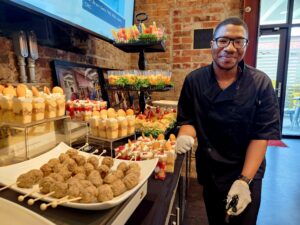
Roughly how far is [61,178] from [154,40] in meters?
1.25

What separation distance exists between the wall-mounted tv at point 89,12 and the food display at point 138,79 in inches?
15.7

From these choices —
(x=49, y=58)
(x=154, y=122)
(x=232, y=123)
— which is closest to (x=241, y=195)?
(x=232, y=123)

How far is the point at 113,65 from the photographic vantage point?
2.53 meters

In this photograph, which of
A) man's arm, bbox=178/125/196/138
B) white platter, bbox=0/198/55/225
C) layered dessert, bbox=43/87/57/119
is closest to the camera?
white platter, bbox=0/198/55/225

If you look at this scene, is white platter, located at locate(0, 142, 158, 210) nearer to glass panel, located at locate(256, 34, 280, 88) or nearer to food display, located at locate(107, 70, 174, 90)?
food display, located at locate(107, 70, 174, 90)

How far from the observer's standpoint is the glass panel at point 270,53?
5.21 meters

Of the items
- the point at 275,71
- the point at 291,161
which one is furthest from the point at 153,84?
the point at 275,71

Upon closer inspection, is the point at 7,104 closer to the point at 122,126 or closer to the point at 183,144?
the point at 122,126

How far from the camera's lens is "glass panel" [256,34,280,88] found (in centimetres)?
521

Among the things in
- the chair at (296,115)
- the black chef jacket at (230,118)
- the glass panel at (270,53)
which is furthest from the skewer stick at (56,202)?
the chair at (296,115)

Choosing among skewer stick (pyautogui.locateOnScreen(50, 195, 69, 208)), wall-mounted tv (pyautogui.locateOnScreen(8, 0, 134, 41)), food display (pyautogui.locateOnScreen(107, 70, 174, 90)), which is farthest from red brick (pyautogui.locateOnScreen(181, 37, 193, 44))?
skewer stick (pyautogui.locateOnScreen(50, 195, 69, 208))

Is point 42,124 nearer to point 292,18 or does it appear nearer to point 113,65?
point 113,65

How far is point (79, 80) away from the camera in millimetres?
1675

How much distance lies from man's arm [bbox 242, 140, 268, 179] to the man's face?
47 cm
